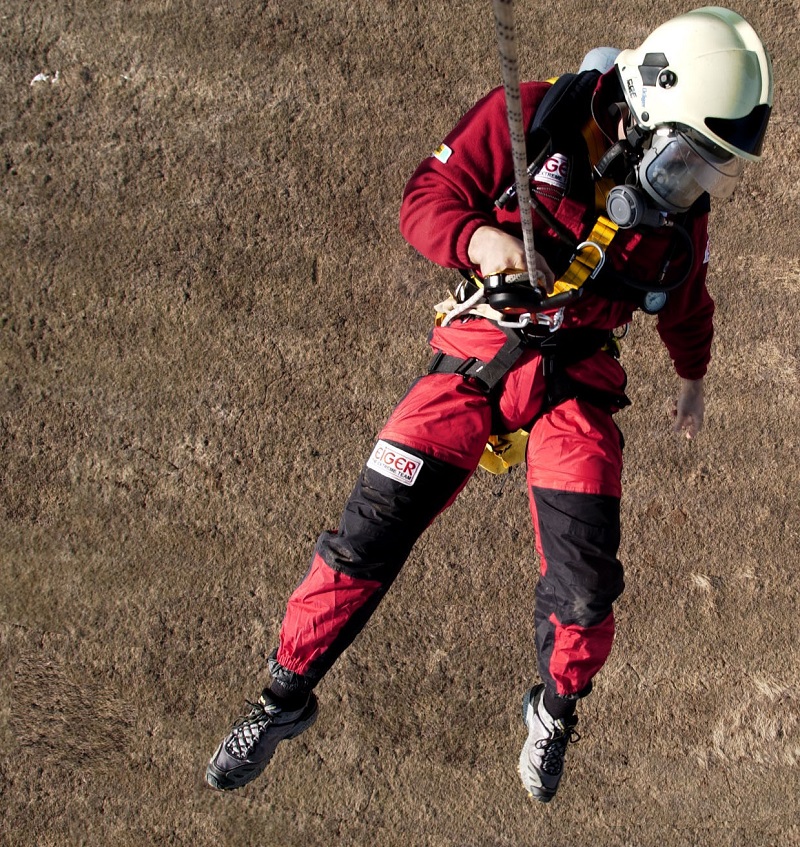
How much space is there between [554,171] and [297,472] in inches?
74.2

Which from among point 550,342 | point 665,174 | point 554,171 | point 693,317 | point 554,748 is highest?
point 665,174

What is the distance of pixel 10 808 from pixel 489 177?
3514 mm

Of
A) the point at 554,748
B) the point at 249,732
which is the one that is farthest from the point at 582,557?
the point at 249,732

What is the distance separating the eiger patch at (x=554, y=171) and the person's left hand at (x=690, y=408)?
1.17 m

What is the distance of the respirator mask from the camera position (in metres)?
2.48

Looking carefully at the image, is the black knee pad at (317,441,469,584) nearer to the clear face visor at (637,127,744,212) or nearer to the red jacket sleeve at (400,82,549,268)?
the red jacket sleeve at (400,82,549,268)

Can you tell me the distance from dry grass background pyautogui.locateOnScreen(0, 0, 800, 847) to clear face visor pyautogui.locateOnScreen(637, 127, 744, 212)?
140cm

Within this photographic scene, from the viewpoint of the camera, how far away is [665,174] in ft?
8.23

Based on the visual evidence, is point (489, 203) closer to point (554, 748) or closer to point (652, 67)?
point (652, 67)

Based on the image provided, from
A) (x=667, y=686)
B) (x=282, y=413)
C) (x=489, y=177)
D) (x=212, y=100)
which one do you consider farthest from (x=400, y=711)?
(x=212, y=100)

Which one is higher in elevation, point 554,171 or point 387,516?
point 554,171

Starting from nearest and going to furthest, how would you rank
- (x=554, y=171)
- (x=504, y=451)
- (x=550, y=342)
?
(x=554, y=171)
(x=550, y=342)
(x=504, y=451)

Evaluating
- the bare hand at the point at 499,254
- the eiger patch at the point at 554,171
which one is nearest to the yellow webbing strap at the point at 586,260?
the bare hand at the point at 499,254

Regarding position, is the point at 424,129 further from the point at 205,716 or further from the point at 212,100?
the point at 205,716
